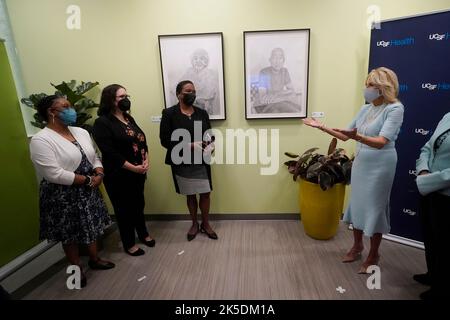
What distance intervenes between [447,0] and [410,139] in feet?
4.33

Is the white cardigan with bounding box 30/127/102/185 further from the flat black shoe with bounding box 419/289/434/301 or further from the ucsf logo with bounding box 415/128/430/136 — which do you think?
the ucsf logo with bounding box 415/128/430/136

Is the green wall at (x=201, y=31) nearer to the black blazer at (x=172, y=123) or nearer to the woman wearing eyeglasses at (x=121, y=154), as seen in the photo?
the black blazer at (x=172, y=123)

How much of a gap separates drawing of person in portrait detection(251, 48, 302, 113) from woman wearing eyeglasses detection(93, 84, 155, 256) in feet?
4.07

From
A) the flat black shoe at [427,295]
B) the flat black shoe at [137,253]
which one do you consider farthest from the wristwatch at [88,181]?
the flat black shoe at [427,295]

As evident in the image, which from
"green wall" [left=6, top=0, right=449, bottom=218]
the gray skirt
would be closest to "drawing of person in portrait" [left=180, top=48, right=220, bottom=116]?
"green wall" [left=6, top=0, right=449, bottom=218]

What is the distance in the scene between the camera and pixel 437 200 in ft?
5.22

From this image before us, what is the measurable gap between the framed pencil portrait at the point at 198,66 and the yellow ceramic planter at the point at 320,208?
1.17 metres

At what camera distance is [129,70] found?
106 inches

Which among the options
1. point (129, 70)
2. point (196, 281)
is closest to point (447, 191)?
point (196, 281)

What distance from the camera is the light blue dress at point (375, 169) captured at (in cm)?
173

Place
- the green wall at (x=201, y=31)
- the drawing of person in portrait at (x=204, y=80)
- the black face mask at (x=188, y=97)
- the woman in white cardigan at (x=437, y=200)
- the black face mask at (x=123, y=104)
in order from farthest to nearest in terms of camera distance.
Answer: the drawing of person in portrait at (x=204, y=80) < the green wall at (x=201, y=31) < the black face mask at (x=188, y=97) < the black face mask at (x=123, y=104) < the woman in white cardigan at (x=437, y=200)

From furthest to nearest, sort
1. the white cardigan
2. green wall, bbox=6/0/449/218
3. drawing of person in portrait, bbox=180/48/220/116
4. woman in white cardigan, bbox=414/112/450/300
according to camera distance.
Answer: drawing of person in portrait, bbox=180/48/220/116 → green wall, bbox=6/0/449/218 → the white cardigan → woman in white cardigan, bbox=414/112/450/300

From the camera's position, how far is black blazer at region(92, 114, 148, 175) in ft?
6.70
